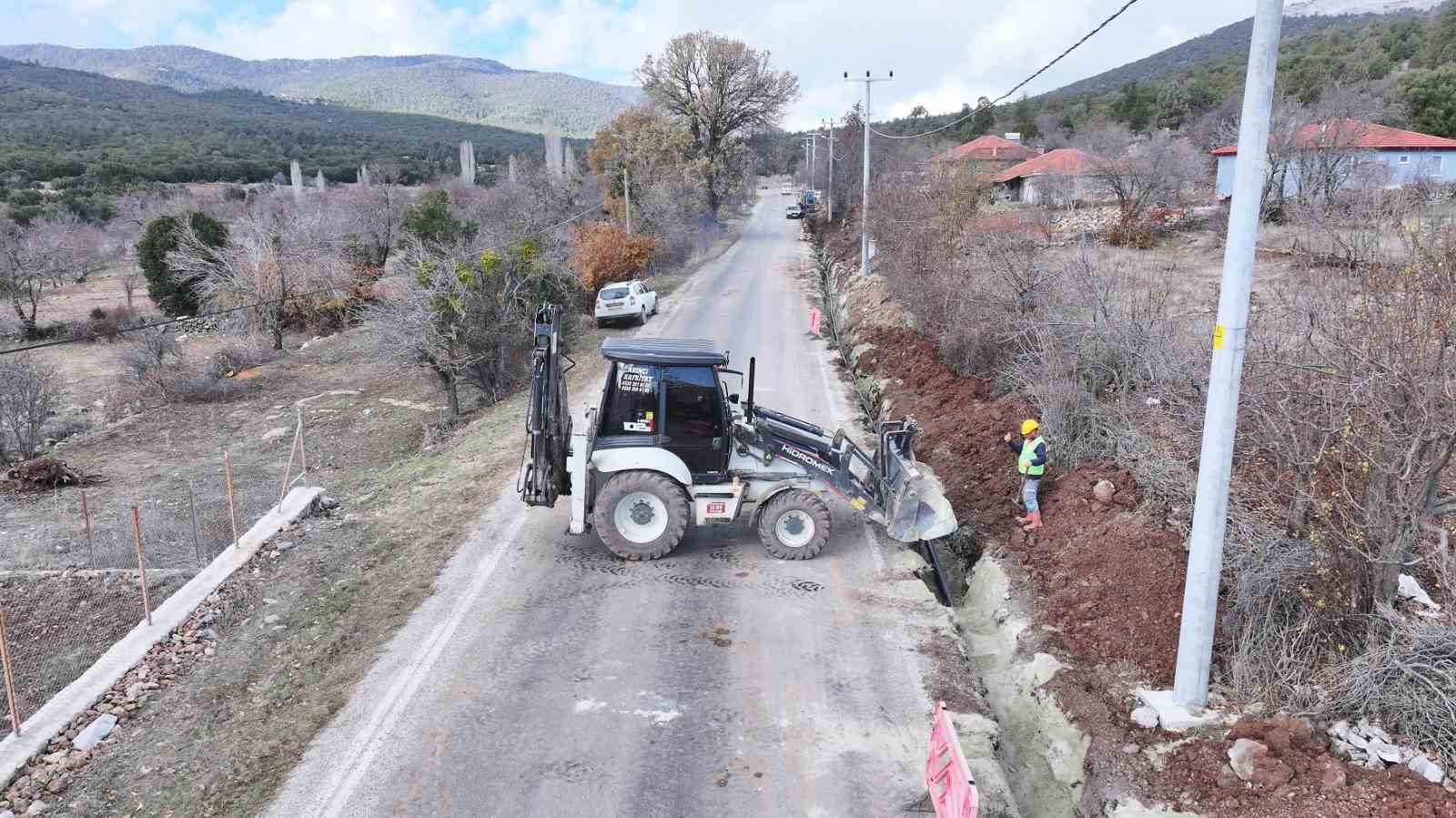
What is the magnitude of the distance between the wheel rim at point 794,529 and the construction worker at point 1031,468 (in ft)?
8.55

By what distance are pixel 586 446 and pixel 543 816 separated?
4.66 metres

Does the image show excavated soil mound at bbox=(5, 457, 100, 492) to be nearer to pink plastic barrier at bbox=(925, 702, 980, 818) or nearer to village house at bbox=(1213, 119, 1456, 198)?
pink plastic barrier at bbox=(925, 702, 980, 818)

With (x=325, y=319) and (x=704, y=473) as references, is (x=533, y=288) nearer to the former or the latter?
(x=704, y=473)

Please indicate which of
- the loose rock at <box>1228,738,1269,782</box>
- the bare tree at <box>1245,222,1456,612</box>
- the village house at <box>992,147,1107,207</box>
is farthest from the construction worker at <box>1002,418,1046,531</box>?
the village house at <box>992,147,1107,207</box>

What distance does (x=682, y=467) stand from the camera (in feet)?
34.5

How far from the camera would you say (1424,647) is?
20.6 ft

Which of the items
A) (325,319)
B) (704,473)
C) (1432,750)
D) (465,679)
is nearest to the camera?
(1432,750)

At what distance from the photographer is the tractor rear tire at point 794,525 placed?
1064cm

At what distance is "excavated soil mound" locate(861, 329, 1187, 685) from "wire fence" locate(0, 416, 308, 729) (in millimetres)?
9030

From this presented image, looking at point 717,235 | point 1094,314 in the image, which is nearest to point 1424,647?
point 1094,314

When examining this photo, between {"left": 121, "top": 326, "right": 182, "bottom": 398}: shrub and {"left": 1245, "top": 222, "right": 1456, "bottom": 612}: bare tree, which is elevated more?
{"left": 1245, "top": 222, "right": 1456, "bottom": 612}: bare tree

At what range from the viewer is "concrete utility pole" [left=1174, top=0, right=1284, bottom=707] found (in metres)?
6.02

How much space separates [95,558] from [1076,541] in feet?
41.6

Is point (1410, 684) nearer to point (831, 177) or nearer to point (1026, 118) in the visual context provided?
point (831, 177)
